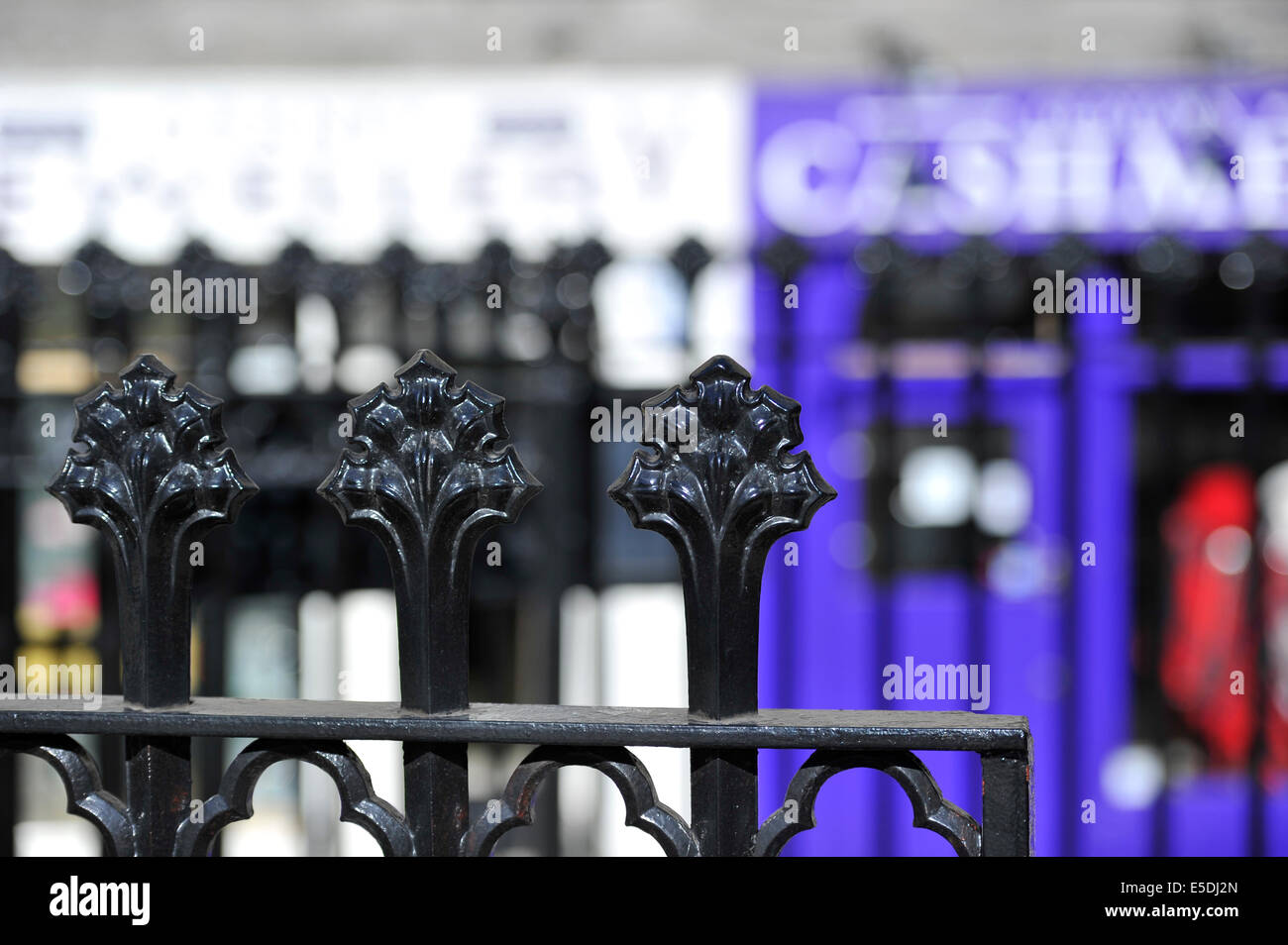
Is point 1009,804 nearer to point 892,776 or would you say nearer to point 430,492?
point 892,776

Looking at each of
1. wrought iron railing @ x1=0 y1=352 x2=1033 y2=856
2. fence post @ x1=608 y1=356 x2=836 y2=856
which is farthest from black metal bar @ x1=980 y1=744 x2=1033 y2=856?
fence post @ x1=608 y1=356 x2=836 y2=856

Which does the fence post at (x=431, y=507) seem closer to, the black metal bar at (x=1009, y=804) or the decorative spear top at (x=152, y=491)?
the decorative spear top at (x=152, y=491)

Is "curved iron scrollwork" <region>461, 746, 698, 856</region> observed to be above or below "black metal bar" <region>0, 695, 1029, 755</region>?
below

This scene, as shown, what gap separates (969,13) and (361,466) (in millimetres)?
3389

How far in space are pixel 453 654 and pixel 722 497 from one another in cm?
29

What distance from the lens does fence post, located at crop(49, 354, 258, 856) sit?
1063 mm

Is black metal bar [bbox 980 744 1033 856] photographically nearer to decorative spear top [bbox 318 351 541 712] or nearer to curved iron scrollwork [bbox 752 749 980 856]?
curved iron scrollwork [bbox 752 749 980 856]

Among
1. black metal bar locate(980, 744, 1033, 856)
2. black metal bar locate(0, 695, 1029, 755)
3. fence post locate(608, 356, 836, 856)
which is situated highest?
A: fence post locate(608, 356, 836, 856)

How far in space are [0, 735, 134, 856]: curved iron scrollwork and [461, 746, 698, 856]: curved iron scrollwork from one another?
1.06ft

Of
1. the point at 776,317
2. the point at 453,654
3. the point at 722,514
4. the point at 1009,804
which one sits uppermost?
the point at 776,317

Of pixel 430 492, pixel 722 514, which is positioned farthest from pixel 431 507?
pixel 722 514

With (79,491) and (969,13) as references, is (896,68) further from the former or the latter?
(79,491)

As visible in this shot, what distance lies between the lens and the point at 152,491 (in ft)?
3.49
